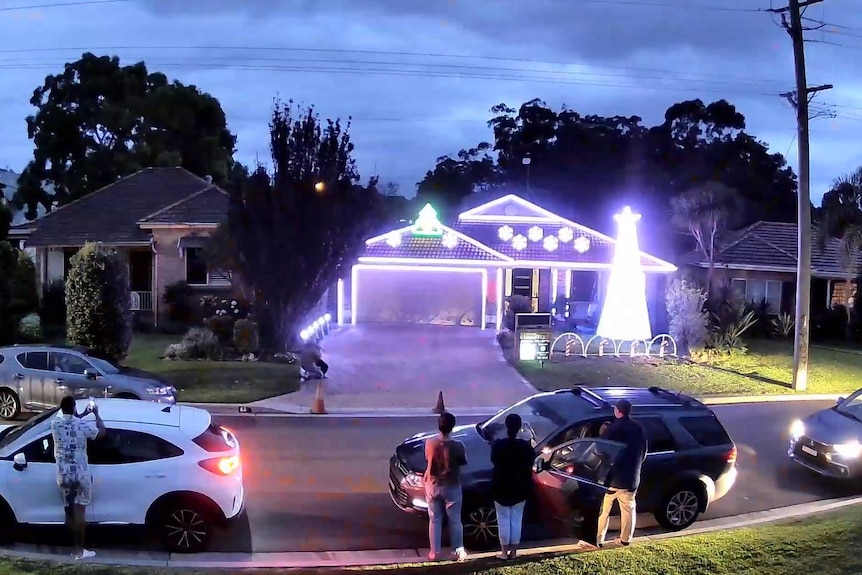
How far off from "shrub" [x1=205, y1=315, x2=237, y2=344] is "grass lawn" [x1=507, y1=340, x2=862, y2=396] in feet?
28.3

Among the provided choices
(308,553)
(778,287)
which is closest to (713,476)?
(308,553)

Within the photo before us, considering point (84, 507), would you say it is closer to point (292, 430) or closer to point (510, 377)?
point (292, 430)

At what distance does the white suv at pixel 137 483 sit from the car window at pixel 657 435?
491 cm

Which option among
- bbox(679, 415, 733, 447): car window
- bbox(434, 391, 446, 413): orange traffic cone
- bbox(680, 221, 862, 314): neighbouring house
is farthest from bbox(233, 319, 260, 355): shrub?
bbox(680, 221, 862, 314): neighbouring house

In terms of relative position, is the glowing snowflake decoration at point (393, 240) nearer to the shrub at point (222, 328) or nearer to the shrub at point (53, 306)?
the shrub at point (222, 328)

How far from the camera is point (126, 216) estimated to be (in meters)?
31.4

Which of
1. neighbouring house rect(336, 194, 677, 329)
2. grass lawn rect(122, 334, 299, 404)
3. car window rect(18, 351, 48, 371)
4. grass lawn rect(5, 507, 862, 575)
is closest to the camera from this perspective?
grass lawn rect(5, 507, 862, 575)

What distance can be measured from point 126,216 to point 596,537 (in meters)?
27.7

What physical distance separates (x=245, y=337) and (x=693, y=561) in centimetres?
1707

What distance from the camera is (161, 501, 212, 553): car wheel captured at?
8070 millimetres

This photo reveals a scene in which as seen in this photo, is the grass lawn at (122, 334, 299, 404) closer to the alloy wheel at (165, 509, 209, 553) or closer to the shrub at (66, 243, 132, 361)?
the shrub at (66, 243, 132, 361)

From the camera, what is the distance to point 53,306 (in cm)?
2923

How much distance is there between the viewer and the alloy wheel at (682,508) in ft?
30.5

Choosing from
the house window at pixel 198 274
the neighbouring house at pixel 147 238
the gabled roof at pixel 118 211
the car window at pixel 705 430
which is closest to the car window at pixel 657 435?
the car window at pixel 705 430
